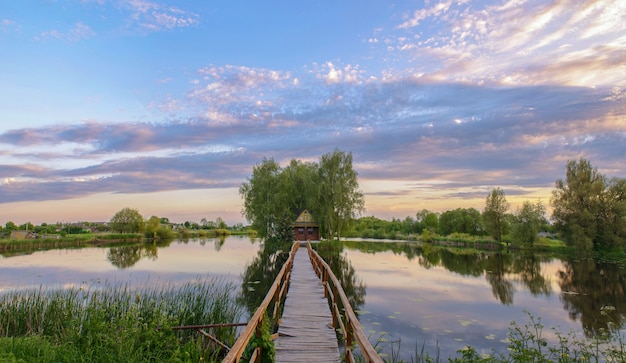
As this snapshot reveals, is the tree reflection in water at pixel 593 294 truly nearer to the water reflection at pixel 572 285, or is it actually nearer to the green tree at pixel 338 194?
the water reflection at pixel 572 285

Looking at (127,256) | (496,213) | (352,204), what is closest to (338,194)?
(352,204)

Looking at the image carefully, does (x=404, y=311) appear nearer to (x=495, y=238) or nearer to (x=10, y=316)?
(x=10, y=316)

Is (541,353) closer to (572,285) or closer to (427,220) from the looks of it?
(572,285)

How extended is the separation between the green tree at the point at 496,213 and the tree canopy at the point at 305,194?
25.7 metres

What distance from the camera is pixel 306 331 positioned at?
293 inches

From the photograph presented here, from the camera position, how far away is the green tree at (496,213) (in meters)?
54.4

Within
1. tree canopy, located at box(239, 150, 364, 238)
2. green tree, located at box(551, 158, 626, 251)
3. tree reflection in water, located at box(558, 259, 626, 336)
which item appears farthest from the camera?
tree canopy, located at box(239, 150, 364, 238)

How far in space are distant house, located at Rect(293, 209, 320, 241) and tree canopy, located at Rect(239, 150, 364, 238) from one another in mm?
1164

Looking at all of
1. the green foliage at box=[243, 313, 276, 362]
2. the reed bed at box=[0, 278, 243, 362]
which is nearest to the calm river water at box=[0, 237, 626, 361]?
the reed bed at box=[0, 278, 243, 362]

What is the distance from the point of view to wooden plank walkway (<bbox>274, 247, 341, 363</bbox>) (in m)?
6.11

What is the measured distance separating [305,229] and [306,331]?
3791 cm

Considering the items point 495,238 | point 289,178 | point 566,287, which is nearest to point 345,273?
point 566,287

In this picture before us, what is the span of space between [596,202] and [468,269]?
77.6ft

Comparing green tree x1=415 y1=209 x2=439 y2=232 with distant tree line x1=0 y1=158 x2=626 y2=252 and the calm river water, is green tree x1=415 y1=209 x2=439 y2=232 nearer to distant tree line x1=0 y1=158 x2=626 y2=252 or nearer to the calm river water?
distant tree line x1=0 y1=158 x2=626 y2=252
